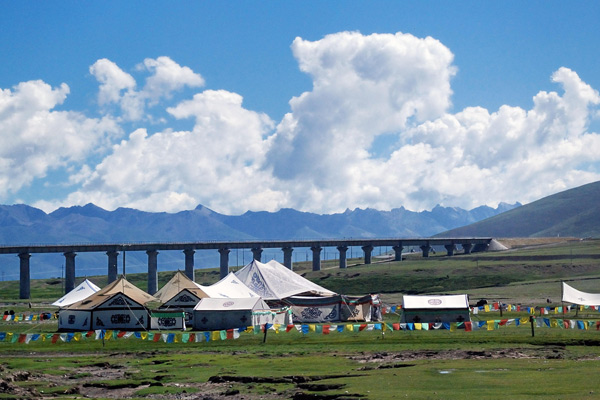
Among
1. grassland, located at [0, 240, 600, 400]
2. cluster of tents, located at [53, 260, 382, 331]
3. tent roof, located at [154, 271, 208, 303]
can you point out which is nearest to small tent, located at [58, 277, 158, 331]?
cluster of tents, located at [53, 260, 382, 331]

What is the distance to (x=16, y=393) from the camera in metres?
34.6

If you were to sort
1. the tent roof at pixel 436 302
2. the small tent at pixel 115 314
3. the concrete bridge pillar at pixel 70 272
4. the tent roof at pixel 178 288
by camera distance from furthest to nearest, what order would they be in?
1. the concrete bridge pillar at pixel 70 272
2. the tent roof at pixel 178 288
3. the small tent at pixel 115 314
4. the tent roof at pixel 436 302

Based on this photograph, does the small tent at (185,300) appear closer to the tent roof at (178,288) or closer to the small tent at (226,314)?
the tent roof at (178,288)

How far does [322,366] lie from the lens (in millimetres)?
42219

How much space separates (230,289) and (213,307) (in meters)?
8.93

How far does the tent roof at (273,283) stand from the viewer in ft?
268

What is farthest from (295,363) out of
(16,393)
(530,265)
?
(530,265)

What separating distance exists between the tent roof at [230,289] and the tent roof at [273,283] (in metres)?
2.03

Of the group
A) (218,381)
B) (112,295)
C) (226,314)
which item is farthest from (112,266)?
(218,381)

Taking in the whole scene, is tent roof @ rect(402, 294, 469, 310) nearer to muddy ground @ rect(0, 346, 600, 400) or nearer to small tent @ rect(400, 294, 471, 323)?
small tent @ rect(400, 294, 471, 323)

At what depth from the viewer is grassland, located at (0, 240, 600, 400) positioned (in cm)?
3300

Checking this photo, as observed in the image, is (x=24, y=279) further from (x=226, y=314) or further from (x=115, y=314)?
(x=226, y=314)

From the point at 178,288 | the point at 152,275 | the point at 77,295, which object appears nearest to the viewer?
the point at 178,288

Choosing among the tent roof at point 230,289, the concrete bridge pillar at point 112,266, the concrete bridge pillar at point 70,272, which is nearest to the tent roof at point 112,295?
the tent roof at point 230,289
